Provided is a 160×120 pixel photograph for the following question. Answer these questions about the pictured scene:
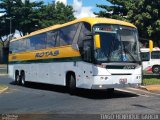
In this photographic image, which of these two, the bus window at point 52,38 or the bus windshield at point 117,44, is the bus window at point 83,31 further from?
the bus window at point 52,38

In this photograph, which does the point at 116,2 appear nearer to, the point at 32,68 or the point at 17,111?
the point at 32,68

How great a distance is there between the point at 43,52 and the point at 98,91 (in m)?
3.97

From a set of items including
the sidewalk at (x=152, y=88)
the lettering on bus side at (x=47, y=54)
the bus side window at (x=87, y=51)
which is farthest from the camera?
the lettering on bus side at (x=47, y=54)

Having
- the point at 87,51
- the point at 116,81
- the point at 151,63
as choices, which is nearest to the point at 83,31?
the point at 87,51

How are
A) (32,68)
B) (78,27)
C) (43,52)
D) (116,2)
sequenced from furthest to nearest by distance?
(116,2) → (32,68) → (43,52) → (78,27)

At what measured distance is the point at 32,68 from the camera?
26734 mm

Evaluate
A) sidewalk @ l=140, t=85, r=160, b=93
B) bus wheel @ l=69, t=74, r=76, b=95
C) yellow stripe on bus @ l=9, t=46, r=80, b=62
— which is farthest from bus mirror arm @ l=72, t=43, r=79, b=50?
sidewalk @ l=140, t=85, r=160, b=93

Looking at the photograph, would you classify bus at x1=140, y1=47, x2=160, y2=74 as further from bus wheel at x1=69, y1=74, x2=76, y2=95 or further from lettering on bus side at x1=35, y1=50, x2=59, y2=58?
bus wheel at x1=69, y1=74, x2=76, y2=95

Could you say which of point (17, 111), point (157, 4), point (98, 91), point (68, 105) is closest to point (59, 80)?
point (98, 91)

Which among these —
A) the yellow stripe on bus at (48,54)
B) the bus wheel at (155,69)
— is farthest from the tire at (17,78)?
the bus wheel at (155,69)

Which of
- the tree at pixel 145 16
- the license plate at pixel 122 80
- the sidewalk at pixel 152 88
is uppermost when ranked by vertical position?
the tree at pixel 145 16

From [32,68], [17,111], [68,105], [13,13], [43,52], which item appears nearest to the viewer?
[17,111]

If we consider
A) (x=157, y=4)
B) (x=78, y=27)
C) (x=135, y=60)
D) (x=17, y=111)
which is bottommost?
(x=17, y=111)

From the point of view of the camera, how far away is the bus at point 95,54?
1895 centimetres
